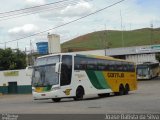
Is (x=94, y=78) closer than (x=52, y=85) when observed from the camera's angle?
No

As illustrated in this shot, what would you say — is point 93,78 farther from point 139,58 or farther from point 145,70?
point 139,58

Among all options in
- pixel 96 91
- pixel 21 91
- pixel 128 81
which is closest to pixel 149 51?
pixel 21 91

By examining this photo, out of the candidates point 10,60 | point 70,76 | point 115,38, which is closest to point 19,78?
point 10,60

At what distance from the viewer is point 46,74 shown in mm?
30250

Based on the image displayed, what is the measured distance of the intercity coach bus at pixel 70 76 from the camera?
29812 millimetres

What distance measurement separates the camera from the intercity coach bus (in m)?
29.8

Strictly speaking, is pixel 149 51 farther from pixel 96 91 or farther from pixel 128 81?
pixel 96 91

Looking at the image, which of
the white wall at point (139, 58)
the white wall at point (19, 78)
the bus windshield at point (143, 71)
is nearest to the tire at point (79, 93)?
the white wall at point (19, 78)

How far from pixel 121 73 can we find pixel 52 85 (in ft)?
30.3

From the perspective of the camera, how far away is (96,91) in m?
33.4

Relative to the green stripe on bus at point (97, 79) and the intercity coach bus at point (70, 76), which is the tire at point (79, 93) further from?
the green stripe on bus at point (97, 79)

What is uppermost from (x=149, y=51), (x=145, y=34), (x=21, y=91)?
(x=145, y=34)

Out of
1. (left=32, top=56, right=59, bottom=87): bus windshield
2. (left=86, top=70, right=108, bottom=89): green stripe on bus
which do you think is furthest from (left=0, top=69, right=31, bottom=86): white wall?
(left=32, top=56, right=59, bottom=87): bus windshield

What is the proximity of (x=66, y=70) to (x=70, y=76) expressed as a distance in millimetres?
528
